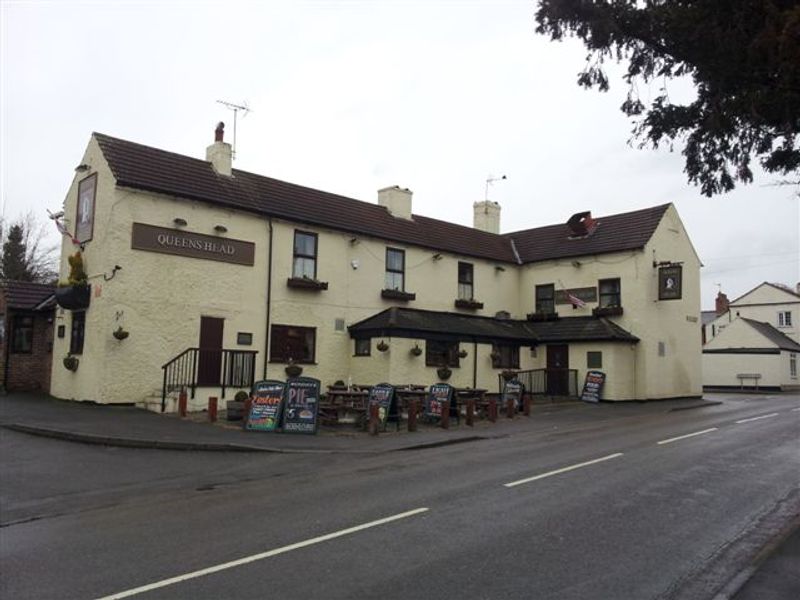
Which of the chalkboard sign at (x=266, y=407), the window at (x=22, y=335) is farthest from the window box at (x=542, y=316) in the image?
the window at (x=22, y=335)

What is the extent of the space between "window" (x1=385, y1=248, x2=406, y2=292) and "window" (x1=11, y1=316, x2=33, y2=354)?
1275 cm

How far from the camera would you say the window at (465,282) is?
94.8 ft

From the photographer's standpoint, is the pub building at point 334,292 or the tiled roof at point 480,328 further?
the tiled roof at point 480,328

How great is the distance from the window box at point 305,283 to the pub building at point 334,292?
1.8 inches

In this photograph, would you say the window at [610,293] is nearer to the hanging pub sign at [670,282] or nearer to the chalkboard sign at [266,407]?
the hanging pub sign at [670,282]

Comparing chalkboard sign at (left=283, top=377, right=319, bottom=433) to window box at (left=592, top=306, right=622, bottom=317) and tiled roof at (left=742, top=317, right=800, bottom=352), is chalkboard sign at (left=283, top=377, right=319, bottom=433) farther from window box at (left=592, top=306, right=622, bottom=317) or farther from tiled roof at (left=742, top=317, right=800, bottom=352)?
tiled roof at (left=742, top=317, right=800, bottom=352)

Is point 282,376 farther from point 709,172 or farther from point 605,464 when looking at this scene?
point 709,172

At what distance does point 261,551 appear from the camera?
6227 millimetres

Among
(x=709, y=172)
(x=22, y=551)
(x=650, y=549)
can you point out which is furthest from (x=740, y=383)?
(x=22, y=551)

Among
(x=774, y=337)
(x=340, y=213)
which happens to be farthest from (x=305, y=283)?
(x=774, y=337)

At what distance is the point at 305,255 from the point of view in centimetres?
2333

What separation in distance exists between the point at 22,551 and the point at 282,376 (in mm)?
15638

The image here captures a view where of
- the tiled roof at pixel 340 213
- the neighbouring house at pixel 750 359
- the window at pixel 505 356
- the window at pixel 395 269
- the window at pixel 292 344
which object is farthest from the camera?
the neighbouring house at pixel 750 359

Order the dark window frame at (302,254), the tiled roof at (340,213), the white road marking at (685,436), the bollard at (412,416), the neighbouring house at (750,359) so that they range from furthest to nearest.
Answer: the neighbouring house at (750,359) < the dark window frame at (302,254) < the tiled roof at (340,213) < the bollard at (412,416) < the white road marking at (685,436)
